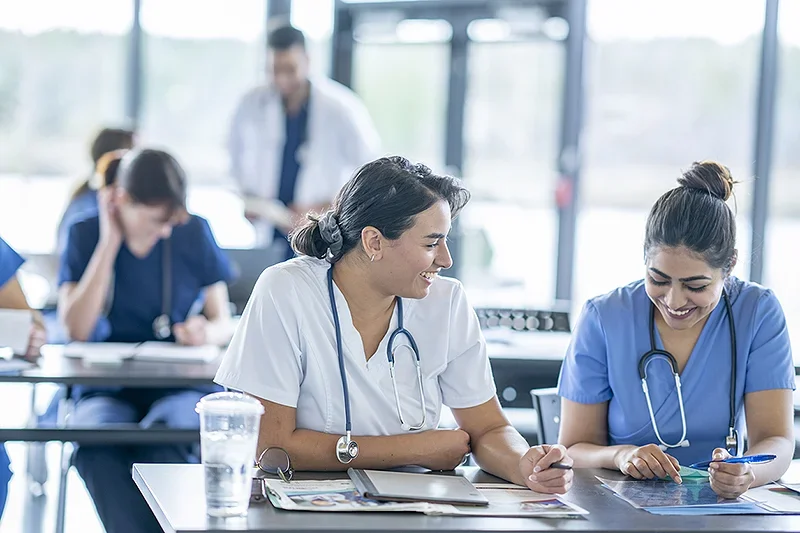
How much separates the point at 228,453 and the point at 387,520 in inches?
9.4

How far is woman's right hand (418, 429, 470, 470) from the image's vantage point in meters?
1.94

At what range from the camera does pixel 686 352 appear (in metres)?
2.18

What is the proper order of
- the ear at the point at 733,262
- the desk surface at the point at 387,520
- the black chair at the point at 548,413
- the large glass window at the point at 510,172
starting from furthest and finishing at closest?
the large glass window at the point at 510,172
the black chair at the point at 548,413
the ear at the point at 733,262
the desk surface at the point at 387,520

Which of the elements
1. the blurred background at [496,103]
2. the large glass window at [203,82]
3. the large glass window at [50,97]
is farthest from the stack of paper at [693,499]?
the large glass window at [50,97]

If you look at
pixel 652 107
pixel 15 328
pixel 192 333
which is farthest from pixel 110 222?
pixel 652 107

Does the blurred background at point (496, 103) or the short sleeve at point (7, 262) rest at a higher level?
the blurred background at point (496, 103)

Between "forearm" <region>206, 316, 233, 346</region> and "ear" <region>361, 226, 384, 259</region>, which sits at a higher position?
"ear" <region>361, 226, 384, 259</region>

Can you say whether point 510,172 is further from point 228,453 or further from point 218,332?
point 228,453

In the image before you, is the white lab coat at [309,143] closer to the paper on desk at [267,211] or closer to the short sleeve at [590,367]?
the paper on desk at [267,211]

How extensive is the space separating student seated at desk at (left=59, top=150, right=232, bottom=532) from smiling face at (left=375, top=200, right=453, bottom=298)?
1119 millimetres

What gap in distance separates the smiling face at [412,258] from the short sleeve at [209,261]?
4.71 feet

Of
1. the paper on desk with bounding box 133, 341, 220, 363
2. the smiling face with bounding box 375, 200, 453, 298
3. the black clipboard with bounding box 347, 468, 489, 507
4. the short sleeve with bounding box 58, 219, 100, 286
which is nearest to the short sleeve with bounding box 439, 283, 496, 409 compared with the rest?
the smiling face with bounding box 375, 200, 453, 298

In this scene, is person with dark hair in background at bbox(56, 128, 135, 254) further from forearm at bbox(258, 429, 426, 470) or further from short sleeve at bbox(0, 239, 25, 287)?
forearm at bbox(258, 429, 426, 470)

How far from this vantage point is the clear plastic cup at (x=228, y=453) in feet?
4.98
